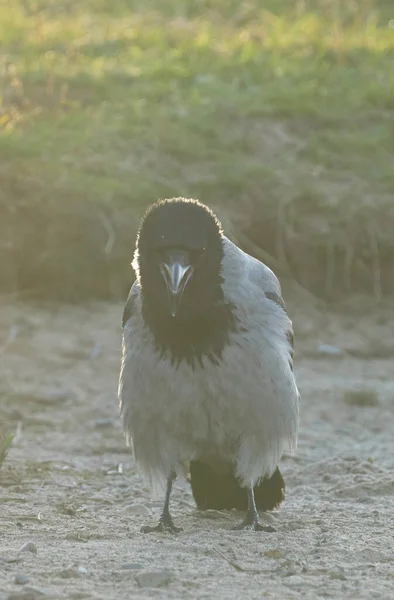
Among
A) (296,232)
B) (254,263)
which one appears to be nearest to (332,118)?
(296,232)

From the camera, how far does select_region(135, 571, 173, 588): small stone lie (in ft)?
12.1

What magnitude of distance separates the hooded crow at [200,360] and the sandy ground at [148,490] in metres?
0.32

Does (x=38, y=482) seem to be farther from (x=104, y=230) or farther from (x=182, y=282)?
(x=104, y=230)

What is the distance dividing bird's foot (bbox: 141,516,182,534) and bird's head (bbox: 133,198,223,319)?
0.86m

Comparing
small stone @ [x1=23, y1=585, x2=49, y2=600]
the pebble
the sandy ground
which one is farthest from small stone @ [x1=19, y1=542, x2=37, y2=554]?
small stone @ [x1=23, y1=585, x2=49, y2=600]

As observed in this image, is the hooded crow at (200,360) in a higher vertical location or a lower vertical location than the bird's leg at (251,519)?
higher

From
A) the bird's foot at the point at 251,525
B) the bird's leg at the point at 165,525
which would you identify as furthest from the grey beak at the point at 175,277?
the bird's foot at the point at 251,525

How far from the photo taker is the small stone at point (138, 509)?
208 inches

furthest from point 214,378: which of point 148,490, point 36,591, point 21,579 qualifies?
point 36,591

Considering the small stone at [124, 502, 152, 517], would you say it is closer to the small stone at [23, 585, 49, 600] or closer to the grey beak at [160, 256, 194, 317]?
the grey beak at [160, 256, 194, 317]

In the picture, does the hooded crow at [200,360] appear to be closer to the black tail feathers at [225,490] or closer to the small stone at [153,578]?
the black tail feathers at [225,490]

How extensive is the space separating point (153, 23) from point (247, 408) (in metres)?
7.42

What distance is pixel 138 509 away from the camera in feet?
17.6

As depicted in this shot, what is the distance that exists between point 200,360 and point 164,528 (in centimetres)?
70
